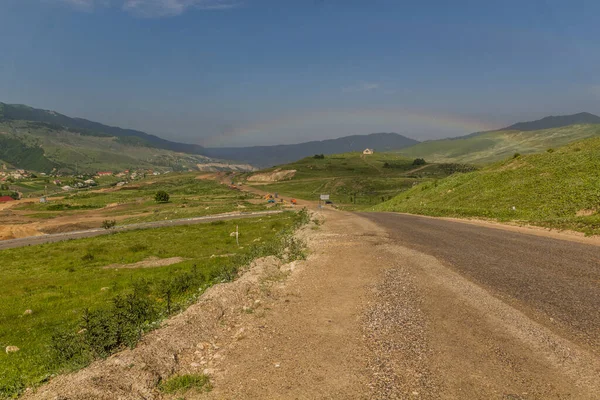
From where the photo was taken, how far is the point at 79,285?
92.1 ft

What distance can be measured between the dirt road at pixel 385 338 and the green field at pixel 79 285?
249 centimetres

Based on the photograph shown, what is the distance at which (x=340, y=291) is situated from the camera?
1545 centimetres

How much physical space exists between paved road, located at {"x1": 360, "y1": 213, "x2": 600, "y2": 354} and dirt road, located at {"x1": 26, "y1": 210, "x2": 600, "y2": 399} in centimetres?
8

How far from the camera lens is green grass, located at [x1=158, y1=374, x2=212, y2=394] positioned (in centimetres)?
810

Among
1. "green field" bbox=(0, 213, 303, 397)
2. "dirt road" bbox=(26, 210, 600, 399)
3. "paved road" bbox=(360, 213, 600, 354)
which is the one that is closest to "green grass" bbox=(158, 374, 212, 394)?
"dirt road" bbox=(26, 210, 600, 399)

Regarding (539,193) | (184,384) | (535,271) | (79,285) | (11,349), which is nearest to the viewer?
(184,384)

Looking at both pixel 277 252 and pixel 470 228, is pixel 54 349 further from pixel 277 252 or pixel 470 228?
pixel 470 228

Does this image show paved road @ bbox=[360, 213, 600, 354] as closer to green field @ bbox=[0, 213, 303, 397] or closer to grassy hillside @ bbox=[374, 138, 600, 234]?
grassy hillside @ bbox=[374, 138, 600, 234]

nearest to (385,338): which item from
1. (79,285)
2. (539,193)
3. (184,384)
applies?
(184,384)

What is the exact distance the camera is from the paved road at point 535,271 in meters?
11.1

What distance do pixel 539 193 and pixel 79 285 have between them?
50.4m

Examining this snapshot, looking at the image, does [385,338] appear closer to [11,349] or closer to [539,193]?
[11,349]

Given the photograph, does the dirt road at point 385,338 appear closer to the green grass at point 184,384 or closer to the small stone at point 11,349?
Result: the green grass at point 184,384

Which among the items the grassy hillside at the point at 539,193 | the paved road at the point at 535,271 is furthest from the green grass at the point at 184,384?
the grassy hillside at the point at 539,193
